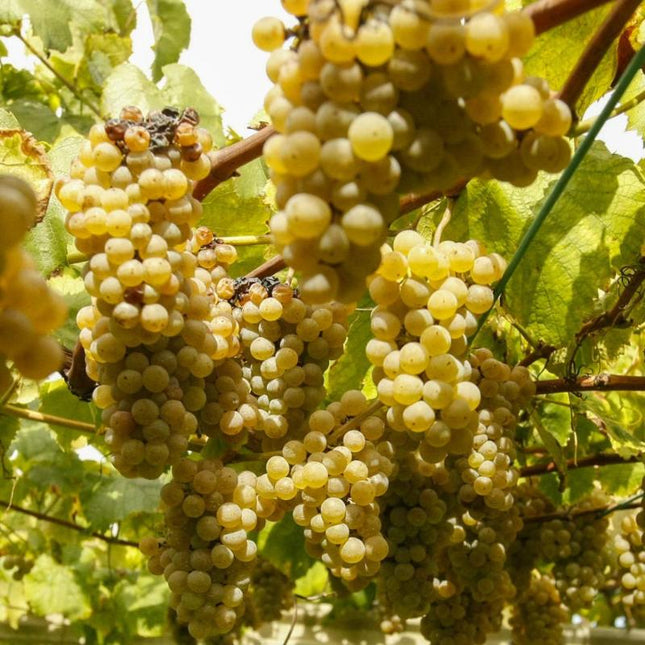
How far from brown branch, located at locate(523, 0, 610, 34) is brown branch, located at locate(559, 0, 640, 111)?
68mm

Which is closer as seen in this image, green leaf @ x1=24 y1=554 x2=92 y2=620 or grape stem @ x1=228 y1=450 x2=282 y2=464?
grape stem @ x1=228 y1=450 x2=282 y2=464

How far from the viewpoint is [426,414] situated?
28.5 inches

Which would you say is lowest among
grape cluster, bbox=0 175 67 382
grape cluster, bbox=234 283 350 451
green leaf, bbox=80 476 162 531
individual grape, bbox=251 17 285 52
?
green leaf, bbox=80 476 162 531

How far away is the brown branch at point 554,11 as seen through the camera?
60 cm

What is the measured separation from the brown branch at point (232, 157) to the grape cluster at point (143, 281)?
5cm

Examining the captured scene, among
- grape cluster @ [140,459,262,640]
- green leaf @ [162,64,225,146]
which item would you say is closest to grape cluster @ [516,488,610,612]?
grape cluster @ [140,459,262,640]

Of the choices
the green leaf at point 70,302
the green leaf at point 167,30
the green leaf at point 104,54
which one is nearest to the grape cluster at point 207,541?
the green leaf at point 70,302

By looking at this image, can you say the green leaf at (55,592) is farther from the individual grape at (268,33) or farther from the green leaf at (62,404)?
the individual grape at (268,33)

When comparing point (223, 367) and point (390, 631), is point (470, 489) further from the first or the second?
point (390, 631)

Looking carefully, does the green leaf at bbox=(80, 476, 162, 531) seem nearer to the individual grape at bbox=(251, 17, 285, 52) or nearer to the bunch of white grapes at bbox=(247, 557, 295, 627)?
the bunch of white grapes at bbox=(247, 557, 295, 627)

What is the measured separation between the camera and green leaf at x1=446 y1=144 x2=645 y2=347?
3.24 ft

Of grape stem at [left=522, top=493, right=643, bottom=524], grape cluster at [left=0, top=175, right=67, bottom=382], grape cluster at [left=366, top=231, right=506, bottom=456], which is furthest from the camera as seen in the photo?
grape stem at [left=522, top=493, right=643, bottom=524]

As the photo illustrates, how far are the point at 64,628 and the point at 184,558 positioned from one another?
172 cm

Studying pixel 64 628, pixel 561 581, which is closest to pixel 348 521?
pixel 561 581
